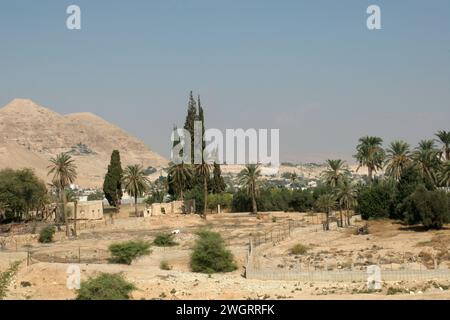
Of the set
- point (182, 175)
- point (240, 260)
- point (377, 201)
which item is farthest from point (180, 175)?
point (240, 260)

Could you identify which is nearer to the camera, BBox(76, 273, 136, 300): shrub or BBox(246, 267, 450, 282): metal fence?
BBox(76, 273, 136, 300): shrub

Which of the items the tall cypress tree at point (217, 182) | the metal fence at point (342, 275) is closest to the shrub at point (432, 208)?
the metal fence at point (342, 275)

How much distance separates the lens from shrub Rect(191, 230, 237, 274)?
Answer: 3725cm

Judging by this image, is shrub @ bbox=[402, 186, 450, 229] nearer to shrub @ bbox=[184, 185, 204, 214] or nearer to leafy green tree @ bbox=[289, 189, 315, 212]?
leafy green tree @ bbox=[289, 189, 315, 212]

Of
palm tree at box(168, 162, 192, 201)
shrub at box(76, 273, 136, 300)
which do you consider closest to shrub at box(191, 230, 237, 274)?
shrub at box(76, 273, 136, 300)

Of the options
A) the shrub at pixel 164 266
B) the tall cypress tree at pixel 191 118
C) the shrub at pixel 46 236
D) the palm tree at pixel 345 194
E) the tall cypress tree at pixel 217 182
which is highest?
the tall cypress tree at pixel 191 118

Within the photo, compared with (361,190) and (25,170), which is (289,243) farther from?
(25,170)

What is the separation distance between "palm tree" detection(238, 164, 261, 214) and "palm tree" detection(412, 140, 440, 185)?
68.2ft

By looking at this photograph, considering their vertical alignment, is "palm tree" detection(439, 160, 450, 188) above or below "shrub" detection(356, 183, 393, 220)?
above


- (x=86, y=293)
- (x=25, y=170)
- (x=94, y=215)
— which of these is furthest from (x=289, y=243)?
(x=25, y=170)

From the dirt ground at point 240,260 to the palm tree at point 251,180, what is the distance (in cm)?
1234

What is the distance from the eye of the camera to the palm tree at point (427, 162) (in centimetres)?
6906

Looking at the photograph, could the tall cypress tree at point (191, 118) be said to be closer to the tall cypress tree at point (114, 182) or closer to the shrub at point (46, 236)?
Result: the tall cypress tree at point (114, 182)

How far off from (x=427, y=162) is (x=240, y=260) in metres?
37.0
